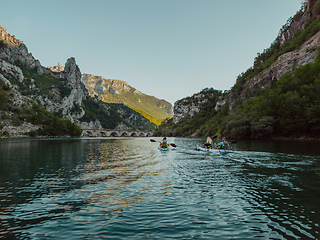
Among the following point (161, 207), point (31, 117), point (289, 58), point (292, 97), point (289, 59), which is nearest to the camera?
point (161, 207)

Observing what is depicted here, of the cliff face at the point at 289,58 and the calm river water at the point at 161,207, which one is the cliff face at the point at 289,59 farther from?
the calm river water at the point at 161,207

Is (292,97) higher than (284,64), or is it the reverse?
(284,64)

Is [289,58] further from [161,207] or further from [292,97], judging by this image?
[161,207]

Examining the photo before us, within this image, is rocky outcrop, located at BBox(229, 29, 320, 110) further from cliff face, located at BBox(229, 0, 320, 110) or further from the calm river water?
the calm river water

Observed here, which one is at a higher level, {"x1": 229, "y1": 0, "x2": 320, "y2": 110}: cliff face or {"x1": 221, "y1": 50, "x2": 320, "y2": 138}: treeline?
{"x1": 229, "y1": 0, "x2": 320, "y2": 110}: cliff face

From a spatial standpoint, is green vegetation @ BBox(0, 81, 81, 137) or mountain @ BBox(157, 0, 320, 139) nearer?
mountain @ BBox(157, 0, 320, 139)

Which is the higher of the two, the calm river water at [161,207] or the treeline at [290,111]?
the treeline at [290,111]

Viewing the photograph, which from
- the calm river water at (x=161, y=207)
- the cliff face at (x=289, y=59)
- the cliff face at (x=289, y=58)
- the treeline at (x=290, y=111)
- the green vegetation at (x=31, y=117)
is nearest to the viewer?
the calm river water at (x=161, y=207)

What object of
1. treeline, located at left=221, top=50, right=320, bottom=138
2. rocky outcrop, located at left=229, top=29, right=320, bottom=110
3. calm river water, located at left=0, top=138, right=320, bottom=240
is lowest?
calm river water, located at left=0, top=138, right=320, bottom=240

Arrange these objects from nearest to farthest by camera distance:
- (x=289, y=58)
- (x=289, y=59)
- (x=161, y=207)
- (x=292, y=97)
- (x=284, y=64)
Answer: (x=161, y=207) < (x=292, y=97) < (x=289, y=59) < (x=289, y=58) < (x=284, y=64)

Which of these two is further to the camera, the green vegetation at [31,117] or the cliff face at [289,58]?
the green vegetation at [31,117]

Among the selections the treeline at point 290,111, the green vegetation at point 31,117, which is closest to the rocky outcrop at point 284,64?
the treeline at point 290,111

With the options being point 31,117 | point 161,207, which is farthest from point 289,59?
point 31,117

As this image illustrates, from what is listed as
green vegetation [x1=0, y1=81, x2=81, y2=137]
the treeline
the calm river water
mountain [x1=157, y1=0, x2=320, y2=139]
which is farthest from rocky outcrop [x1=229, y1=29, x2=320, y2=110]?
green vegetation [x1=0, y1=81, x2=81, y2=137]
